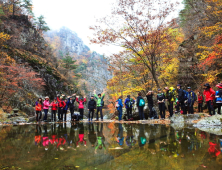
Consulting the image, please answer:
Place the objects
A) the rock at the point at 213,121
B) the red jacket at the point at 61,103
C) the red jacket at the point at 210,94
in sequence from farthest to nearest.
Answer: the red jacket at the point at 61,103, the red jacket at the point at 210,94, the rock at the point at 213,121

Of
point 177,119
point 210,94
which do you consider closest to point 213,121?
point 177,119

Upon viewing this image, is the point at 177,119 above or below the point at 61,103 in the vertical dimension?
below

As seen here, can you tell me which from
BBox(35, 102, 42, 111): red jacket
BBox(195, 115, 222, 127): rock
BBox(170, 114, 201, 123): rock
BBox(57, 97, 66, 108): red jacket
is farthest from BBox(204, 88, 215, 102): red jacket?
BBox(35, 102, 42, 111): red jacket

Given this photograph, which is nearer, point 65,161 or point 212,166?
point 212,166

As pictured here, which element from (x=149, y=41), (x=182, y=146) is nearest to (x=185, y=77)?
(x=149, y=41)

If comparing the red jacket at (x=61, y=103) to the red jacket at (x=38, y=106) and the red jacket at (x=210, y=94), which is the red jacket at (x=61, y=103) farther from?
the red jacket at (x=210, y=94)

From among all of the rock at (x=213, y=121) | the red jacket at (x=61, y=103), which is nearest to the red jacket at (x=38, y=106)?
the red jacket at (x=61, y=103)

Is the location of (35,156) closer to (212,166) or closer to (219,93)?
(212,166)

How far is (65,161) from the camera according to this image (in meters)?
2.73

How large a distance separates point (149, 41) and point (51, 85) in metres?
19.7

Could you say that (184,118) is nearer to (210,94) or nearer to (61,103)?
(210,94)

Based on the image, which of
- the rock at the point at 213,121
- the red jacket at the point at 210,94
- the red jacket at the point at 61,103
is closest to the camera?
the rock at the point at 213,121

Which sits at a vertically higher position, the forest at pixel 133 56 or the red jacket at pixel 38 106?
the forest at pixel 133 56

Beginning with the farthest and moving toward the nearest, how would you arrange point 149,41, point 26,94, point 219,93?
1. point 26,94
2. point 149,41
3. point 219,93
